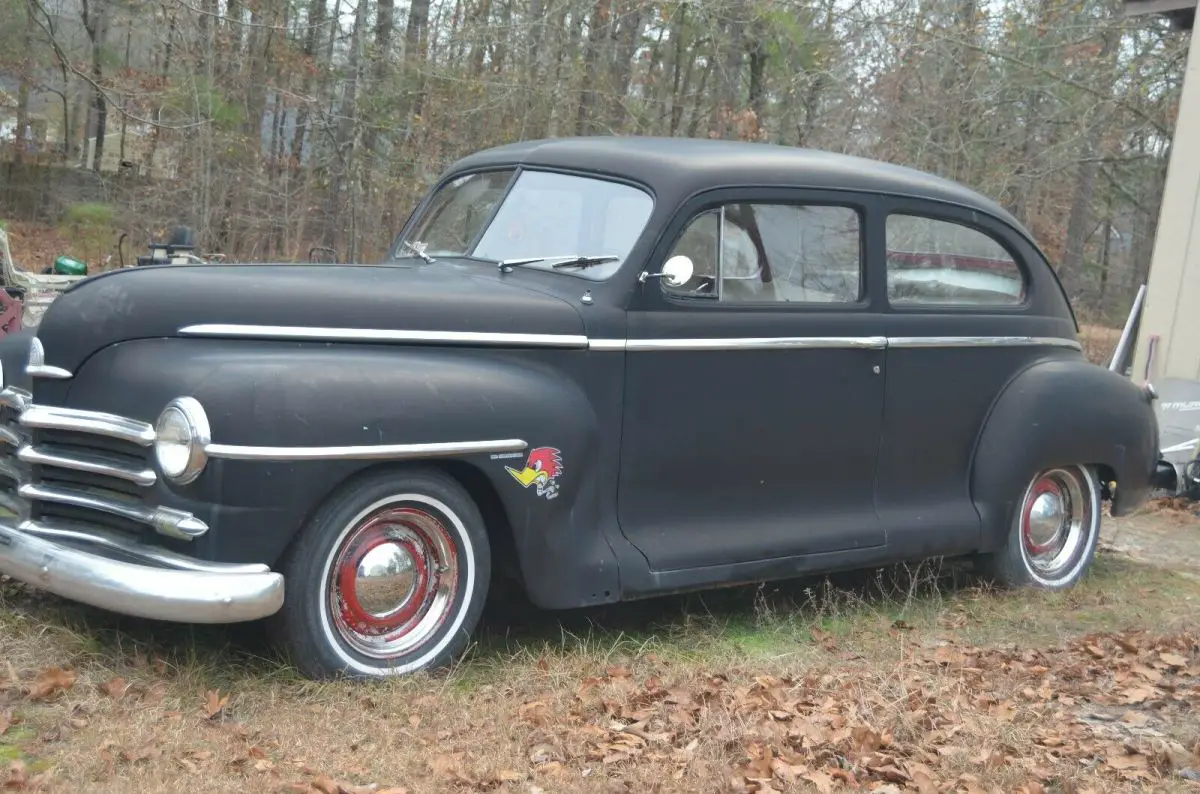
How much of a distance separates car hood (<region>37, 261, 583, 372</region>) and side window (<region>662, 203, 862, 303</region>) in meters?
0.70

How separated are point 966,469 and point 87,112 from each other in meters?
22.2

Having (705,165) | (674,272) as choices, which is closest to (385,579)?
(674,272)

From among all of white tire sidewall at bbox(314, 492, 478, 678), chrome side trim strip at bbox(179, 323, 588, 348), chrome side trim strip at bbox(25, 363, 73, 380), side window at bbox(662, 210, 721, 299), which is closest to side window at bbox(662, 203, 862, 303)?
side window at bbox(662, 210, 721, 299)

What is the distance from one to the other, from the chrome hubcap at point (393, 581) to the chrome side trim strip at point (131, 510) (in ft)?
1.66

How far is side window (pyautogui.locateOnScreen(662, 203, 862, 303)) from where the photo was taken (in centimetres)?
529

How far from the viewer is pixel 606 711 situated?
4.19 m

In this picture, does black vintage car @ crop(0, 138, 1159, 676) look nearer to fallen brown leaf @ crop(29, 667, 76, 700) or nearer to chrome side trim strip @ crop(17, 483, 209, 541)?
chrome side trim strip @ crop(17, 483, 209, 541)

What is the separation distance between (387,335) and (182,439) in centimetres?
81

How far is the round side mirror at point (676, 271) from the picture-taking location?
16.7 feet

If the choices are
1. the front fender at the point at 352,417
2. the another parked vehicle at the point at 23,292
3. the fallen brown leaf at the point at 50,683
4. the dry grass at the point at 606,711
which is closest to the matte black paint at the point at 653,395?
the front fender at the point at 352,417

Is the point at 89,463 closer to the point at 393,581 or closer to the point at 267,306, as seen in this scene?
the point at 267,306

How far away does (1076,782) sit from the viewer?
3738 mm

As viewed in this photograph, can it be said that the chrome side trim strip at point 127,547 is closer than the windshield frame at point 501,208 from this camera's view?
Yes

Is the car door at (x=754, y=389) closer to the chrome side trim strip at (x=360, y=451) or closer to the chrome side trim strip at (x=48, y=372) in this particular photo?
the chrome side trim strip at (x=360, y=451)
